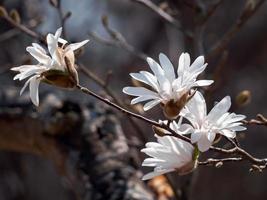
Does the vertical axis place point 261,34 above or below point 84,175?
below

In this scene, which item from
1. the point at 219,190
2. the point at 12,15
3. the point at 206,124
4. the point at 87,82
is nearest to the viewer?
the point at 206,124

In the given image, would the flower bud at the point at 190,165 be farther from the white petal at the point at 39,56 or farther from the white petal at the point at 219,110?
the white petal at the point at 39,56

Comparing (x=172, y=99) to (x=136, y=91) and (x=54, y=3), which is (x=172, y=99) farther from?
(x=54, y=3)

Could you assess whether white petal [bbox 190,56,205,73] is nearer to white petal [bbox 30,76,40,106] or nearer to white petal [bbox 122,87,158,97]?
white petal [bbox 122,87,158,97]

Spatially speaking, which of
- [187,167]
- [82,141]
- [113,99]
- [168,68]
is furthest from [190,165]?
[82,141]

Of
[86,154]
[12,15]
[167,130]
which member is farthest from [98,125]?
[167,130]

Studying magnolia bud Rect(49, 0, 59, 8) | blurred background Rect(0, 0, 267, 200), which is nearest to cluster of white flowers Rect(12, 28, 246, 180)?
blurred background Rect(0, 0, 267, 200)

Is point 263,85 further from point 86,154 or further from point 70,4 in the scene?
point 86,154
